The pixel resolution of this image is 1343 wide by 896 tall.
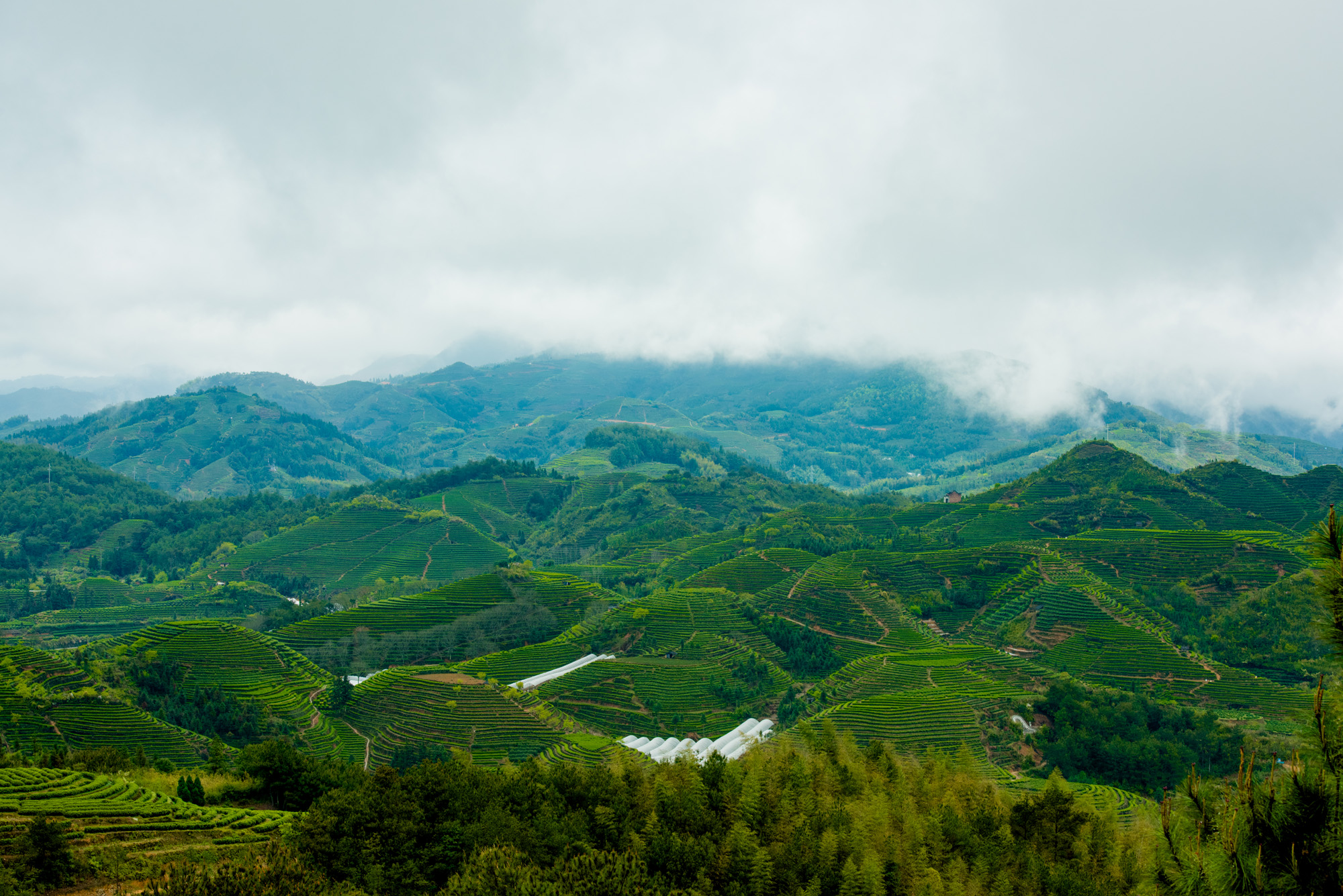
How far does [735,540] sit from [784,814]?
3418 inches

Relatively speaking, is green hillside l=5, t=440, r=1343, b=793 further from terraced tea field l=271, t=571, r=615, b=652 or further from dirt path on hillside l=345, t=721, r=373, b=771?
terraced tea field l=271, t=571, r=615, b=652

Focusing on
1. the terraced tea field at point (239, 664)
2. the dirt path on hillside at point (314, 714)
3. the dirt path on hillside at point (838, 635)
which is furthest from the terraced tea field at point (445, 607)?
the dirt path on hillside at point (838, 635)

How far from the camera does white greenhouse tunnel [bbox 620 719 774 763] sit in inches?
2066

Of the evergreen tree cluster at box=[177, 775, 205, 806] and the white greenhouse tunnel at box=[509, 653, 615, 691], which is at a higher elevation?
the evergreen tree cluster at box=[177, 775, 205, 806]

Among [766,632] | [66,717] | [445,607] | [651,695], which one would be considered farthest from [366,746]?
[766,632]

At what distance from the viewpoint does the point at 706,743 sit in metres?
56.7

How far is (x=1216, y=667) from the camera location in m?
61.8

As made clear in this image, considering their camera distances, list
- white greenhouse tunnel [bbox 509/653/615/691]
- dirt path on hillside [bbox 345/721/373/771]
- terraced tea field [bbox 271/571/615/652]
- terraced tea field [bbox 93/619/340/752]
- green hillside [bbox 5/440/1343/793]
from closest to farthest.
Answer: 1. green hillside [bbox 5/440/1343/793]
2. dirt path on hillside [bbox 345/721/373/771]
3. terraced tea field [bbox 93/619/340/752]
4. white greenhouse tunnel [bbox 509/653/615/691]
5. terraced tea field [bbox 271/571/615/652]

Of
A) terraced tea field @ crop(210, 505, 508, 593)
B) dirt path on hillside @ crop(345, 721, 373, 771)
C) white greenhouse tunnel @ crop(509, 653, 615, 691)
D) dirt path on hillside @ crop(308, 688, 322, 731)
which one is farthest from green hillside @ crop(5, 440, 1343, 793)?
Result: white greenhouse tunnel @ crop(509, 653, 615, 691)

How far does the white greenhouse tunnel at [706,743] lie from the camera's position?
52469 mm

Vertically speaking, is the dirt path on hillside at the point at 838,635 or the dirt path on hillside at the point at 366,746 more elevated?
the dirt path on hillside at the point at 366,746

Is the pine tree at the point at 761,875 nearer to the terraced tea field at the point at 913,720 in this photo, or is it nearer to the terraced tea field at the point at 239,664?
the terraced tea field at the point at 913,720

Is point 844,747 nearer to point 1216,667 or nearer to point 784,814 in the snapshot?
point 784,814

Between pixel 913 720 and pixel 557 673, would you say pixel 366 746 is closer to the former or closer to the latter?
pixel 557 673
